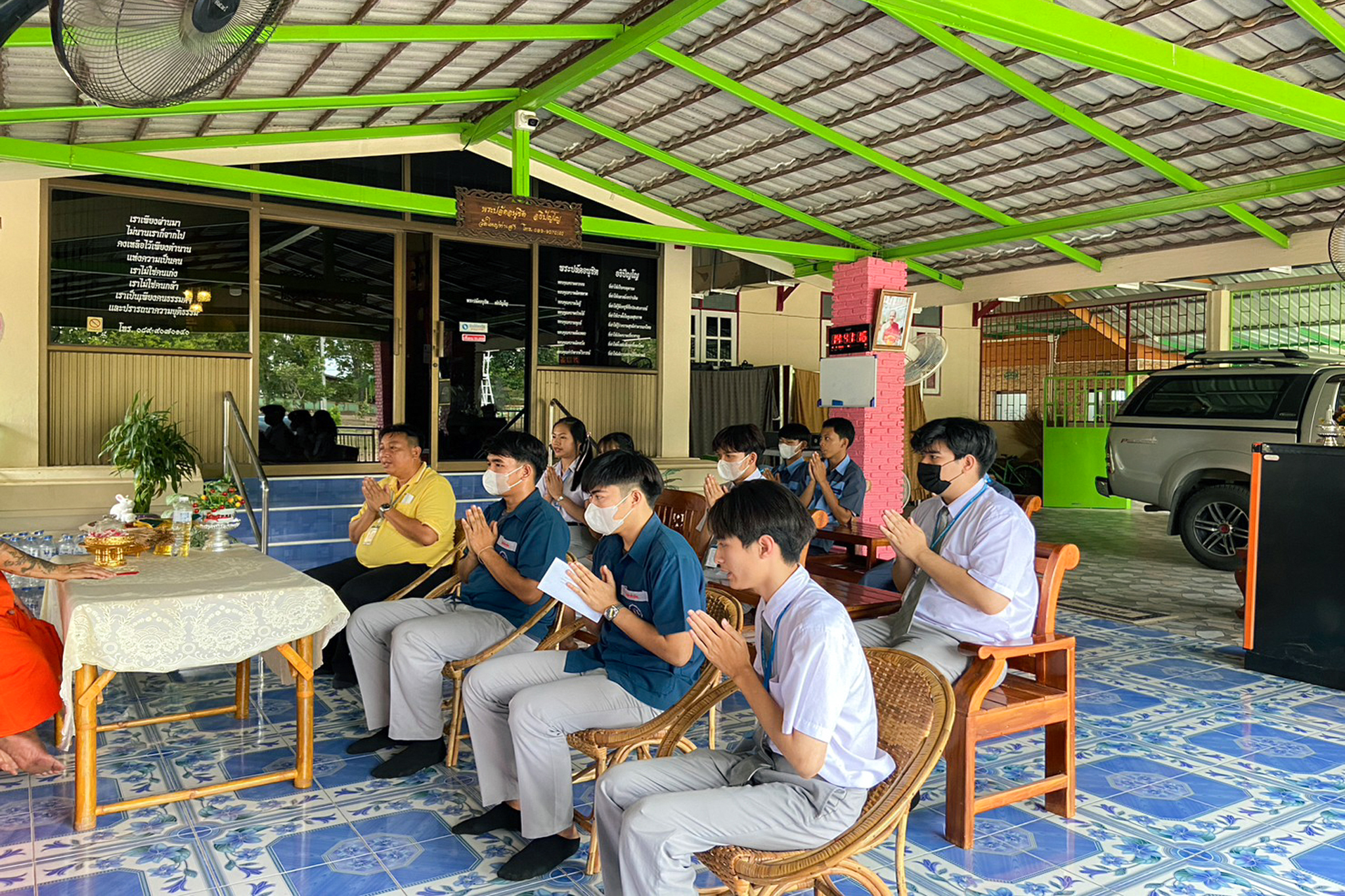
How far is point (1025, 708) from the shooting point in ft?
10.7

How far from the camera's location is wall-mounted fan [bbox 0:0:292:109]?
79.4 inches

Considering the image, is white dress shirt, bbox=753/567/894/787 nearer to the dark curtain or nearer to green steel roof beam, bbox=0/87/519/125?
green steel roof beam, bbox=0/87/519/125

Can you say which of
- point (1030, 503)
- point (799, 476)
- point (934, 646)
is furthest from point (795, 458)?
point (934, 646)

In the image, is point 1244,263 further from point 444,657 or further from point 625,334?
point 444,657

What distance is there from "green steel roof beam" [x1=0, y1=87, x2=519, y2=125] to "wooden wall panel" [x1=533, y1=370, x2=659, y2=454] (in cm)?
303

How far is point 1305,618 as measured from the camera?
5.17m

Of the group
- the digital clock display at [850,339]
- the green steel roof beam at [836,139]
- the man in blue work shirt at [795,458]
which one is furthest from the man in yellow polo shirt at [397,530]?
the digital clock display at [850,339]

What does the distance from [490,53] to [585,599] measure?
5661mm

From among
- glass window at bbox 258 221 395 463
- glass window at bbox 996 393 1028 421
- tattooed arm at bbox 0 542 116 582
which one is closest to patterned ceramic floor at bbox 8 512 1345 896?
tattooed arm at bbox 0 542 116 582

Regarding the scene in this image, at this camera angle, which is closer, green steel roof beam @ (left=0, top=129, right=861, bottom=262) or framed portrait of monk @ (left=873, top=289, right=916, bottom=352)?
green steel roof beam @ (left=0, top=129, right=861, bottom=262)

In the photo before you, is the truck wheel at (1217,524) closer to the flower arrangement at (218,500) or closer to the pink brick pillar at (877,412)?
the pink brick pillar at (877,412)

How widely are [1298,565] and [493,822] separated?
434 centimetres

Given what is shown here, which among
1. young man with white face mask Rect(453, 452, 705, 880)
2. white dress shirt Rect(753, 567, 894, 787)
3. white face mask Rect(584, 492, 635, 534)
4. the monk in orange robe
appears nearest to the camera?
white dress shirt Rect(753, 567, 894, 787)

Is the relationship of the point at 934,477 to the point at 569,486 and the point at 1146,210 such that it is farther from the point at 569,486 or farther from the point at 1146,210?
the point at 1146,210
